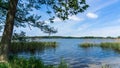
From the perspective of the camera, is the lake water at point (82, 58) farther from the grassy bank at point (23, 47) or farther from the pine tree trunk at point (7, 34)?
the pine tree trunk at point (7, 34)

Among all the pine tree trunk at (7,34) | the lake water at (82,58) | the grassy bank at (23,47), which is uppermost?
the pine tree trunk at (7,34)

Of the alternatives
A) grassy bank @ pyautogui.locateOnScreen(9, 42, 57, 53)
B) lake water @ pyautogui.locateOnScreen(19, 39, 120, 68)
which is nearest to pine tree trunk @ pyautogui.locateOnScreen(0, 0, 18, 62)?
lake water @ pyautogui.locateOnScreen(19, 39, 120, 68)

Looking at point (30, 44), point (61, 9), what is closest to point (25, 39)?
point (61, 9)

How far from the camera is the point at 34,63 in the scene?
531 inches

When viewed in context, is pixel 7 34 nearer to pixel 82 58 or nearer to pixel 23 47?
pixel 82 58

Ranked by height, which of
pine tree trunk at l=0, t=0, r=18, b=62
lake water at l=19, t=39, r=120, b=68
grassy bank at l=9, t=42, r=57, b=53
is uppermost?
pine tree trunk at l=0, t=0, r=18, b=62

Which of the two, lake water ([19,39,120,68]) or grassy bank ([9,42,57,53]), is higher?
grassy bank ([9,42,57,53])

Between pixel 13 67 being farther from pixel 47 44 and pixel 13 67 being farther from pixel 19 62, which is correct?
pixel 47 44

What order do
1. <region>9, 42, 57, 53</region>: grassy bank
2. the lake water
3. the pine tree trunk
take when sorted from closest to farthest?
the pine tree trunk → the lake water → <region>9, 42, 57, 53</region>: grassy bank

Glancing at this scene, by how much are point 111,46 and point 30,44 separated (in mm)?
16081

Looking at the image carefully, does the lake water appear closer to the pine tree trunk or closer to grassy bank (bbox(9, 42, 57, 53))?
grassy bank (bbox(9, 42, 57, 53))

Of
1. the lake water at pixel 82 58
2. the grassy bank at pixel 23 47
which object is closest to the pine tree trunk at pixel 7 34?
the lake water at pixel 82 58

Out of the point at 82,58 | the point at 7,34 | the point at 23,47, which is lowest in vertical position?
the point at 82,58

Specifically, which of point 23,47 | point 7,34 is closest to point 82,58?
point 23,47
